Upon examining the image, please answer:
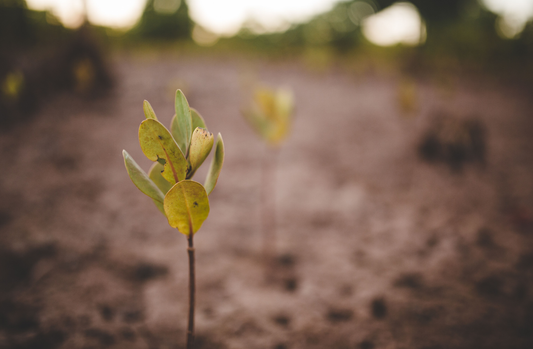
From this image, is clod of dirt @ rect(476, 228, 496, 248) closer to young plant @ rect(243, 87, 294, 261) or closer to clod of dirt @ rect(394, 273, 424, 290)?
clod of dirt @ rect(394, 273, 424, 290)

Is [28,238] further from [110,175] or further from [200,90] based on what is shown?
[200,90]

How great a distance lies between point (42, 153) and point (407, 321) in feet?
9.63

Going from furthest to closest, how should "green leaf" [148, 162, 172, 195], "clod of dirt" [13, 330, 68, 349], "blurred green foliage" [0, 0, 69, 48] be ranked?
1. "blurred green foliage" [0, 0, 69, 48]
2. "clod of dirt" [13, 330, 68, 349]
3. "green leaf" [148, 162, 172, 195]

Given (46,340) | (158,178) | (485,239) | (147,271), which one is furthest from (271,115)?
A: (485,239)

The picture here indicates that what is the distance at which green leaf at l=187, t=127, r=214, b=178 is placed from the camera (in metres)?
0.51

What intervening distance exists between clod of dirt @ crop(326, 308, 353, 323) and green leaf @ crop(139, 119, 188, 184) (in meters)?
1.04

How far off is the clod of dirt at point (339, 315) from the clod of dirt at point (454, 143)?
215 cm

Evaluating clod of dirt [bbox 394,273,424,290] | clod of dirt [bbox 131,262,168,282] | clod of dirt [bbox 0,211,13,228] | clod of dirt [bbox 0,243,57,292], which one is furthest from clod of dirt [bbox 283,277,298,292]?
clod of dirt [bbox 0,211,13,228]

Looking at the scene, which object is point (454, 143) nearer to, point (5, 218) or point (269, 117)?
point (269, 117)

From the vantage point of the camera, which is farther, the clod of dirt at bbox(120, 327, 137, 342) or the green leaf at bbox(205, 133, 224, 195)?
the clod of dirt at bbox(120, 327, 137, 342)

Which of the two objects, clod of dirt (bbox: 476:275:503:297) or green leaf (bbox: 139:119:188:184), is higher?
green leaf (bbox: 139:119:188:184)

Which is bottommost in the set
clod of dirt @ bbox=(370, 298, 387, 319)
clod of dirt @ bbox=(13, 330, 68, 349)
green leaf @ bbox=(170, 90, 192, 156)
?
clod of dirt @ bbox=(13, 330, 68, 349)

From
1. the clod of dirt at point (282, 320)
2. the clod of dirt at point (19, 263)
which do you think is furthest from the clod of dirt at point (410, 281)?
the clod of dirt at point (19, 263)

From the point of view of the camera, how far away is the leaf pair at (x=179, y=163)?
507mm
